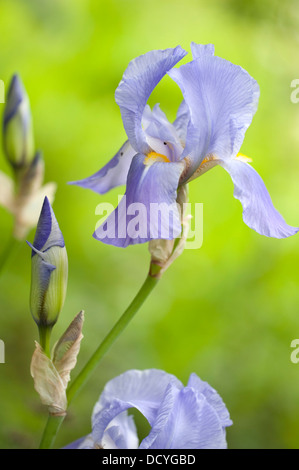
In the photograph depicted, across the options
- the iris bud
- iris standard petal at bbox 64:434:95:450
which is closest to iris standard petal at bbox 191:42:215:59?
the iris bud

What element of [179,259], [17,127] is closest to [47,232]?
Answer: [17,127]

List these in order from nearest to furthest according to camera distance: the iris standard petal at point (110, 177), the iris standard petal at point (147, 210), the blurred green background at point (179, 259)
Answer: the iris standard petal at point (147, 210) → the iris standard petal at point (110, 177) → the blurred green background at point (179, 259)

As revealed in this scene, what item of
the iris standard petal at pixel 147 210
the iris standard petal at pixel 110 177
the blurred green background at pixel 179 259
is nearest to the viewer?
the iris standard petal at pixel 147 210

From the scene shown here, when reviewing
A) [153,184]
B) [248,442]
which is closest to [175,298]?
[248,442]

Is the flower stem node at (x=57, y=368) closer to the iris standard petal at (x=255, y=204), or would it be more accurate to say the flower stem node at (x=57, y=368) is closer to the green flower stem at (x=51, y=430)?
the green flower stem at (x=51, y=430)

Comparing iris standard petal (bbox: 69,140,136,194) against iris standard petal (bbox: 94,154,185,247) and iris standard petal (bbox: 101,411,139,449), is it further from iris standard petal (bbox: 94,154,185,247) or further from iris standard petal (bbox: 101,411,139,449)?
iris standard petal (bbox: 101,411,139,449)

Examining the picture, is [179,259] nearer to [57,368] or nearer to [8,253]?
[8,253]

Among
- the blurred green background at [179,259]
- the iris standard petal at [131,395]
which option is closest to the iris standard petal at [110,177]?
the iris standard petal at [131,395]

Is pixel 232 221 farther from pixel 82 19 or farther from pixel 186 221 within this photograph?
pixel 186 221
